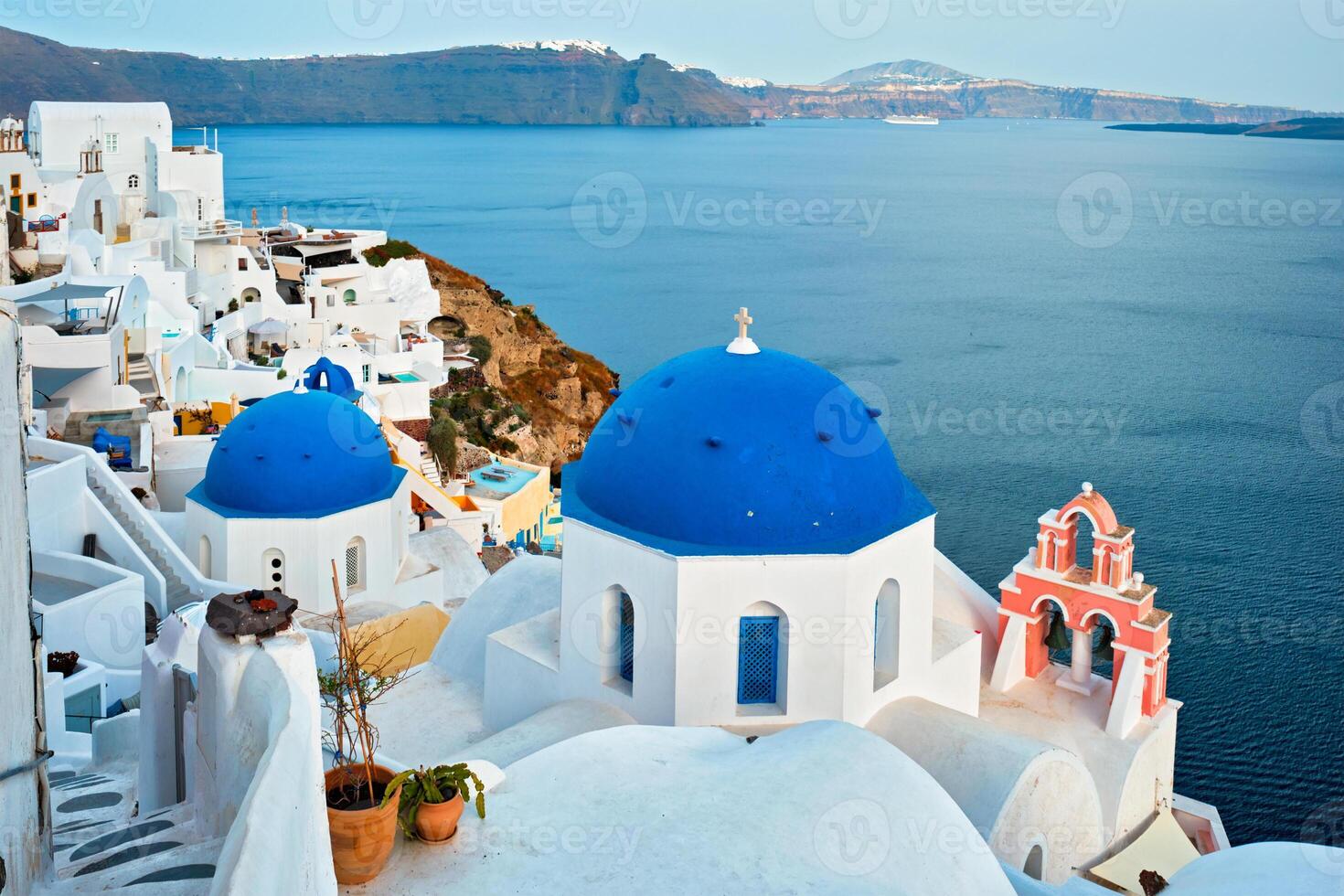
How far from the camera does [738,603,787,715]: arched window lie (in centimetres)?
1071

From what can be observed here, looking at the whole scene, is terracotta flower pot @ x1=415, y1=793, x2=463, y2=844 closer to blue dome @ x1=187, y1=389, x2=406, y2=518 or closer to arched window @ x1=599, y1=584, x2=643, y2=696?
arched window @ x1=599, y1=584, x2=643, y2=696

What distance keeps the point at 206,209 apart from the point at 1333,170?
119m

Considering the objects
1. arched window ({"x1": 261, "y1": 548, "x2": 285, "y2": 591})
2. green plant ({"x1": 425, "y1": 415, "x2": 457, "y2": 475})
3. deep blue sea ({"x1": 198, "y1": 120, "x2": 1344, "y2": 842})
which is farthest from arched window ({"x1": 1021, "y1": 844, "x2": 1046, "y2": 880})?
green plant ({"x1": 425, "y1": 415, "x2": 457, "y2": 475})

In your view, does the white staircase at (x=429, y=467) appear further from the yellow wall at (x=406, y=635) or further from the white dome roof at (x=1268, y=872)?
the white dome roof at (x=1268, y=872)

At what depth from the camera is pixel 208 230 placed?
42.7 metres

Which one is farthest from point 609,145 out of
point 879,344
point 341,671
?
point 341,671

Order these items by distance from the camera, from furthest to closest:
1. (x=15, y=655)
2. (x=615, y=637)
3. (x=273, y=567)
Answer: (x=273, y=567) → (x=615, y=637) → (x=15, y=655)

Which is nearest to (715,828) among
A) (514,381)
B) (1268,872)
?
(1268,872)

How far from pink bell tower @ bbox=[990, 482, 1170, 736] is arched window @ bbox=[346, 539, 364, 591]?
9195 mm

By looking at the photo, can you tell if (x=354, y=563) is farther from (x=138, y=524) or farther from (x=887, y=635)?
(x=887, y=635)

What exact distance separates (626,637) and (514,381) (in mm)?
38260

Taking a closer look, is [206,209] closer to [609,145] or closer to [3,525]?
[3,525]

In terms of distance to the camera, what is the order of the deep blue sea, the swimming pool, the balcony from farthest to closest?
the balcony < the swimming pool < the deep blue sea

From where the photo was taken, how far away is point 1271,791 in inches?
890
